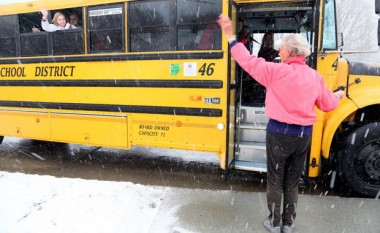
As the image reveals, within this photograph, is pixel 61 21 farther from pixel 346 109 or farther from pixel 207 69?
pixel 346 109

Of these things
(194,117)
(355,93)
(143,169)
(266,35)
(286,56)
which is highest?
(266,35)

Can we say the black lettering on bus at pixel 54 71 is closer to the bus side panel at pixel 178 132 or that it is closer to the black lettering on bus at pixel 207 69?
the bus side panel at pixel 178 132

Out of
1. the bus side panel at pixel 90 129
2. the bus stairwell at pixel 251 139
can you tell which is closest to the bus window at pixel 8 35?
the bus side panel at pixel 90 129

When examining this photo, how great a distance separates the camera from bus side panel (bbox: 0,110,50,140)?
16.1 ft

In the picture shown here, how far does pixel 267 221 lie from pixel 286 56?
54.7 inches

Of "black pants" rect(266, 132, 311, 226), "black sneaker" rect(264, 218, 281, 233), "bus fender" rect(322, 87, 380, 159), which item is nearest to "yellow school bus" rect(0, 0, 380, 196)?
"bus fender" rect(322, 87, 380, 159)

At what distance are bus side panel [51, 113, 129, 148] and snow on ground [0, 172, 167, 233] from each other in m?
0.69

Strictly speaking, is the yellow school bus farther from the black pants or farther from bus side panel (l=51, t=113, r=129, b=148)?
the black pants

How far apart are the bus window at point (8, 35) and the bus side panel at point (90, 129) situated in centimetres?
124

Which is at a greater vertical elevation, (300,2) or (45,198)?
(300,2)

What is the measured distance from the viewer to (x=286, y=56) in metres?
2.38

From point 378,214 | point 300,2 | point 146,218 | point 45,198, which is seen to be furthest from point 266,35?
point 45,198

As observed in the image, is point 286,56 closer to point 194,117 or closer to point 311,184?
point 194,117

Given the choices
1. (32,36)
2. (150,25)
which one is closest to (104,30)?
(150,25)
